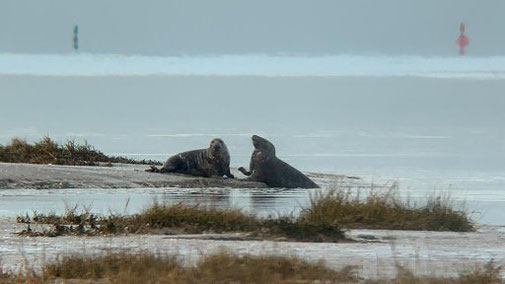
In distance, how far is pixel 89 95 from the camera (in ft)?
328

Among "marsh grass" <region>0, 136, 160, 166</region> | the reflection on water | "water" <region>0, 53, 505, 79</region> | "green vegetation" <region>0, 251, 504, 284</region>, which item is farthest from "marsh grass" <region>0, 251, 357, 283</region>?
"water" <region>0, 53, 505, 79</region>

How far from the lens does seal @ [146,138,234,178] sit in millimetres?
25875

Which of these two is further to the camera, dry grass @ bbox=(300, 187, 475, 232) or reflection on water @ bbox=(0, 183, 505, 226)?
reflection on water @ bbox=(0, 183, 505, 226)

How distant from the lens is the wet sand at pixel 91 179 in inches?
928

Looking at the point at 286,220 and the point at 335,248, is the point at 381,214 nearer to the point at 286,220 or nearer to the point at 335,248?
the point at 286,220

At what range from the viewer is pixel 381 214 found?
18281 millimetres

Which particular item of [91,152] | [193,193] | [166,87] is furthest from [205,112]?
→ [193,193]

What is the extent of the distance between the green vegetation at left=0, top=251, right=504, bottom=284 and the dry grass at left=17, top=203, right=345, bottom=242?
8.96 ft

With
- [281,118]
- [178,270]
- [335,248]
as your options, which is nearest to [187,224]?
[335,248]

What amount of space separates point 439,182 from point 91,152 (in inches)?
224

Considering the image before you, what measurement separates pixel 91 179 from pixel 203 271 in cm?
1146

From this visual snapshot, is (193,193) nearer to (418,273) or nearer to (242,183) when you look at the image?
(242,183)

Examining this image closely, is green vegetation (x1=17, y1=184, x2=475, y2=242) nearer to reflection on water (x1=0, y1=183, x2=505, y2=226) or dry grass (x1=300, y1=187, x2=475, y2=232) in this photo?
dry grass (x1=300, y1=187, x2=475, y2=232)

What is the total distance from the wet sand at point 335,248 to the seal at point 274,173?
8.14 metres
